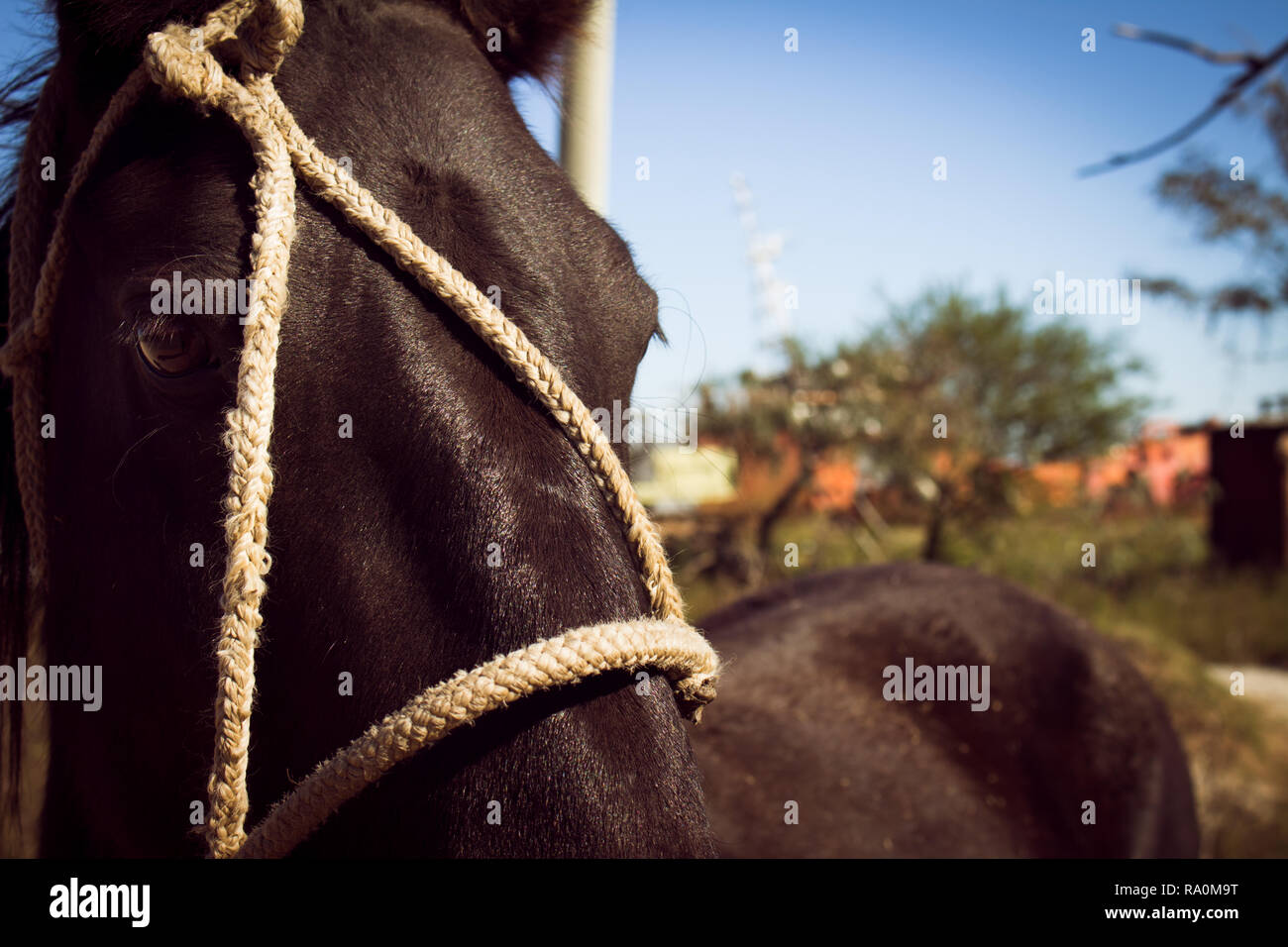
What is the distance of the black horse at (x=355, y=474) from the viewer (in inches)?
39.7

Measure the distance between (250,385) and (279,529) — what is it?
0.19m

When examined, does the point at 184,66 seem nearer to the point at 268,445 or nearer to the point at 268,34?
the point at 268,34

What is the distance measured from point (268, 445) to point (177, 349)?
0.74ft

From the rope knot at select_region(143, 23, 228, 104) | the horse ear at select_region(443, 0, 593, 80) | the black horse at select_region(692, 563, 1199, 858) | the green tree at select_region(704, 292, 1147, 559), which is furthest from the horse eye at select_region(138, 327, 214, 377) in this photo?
the green tree at select_region(704, 292, 1147, 559)

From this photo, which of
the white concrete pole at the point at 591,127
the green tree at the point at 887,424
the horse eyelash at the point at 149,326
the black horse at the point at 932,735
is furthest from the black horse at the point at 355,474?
the green tree at the point at 887,424

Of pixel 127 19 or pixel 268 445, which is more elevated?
pixel 127 19

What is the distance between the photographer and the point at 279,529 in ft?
3.61

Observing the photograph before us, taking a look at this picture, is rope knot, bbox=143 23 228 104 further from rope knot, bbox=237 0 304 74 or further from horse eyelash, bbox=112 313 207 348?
horse eyelash, bbox=112 313 207 348

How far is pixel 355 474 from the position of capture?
1094 mm

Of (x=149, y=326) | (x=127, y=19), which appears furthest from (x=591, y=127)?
(x=149, y=326)

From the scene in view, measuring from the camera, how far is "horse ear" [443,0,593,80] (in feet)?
5.41

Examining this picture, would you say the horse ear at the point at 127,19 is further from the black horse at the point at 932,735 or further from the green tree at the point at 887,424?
the green tree at the point at 887,424
